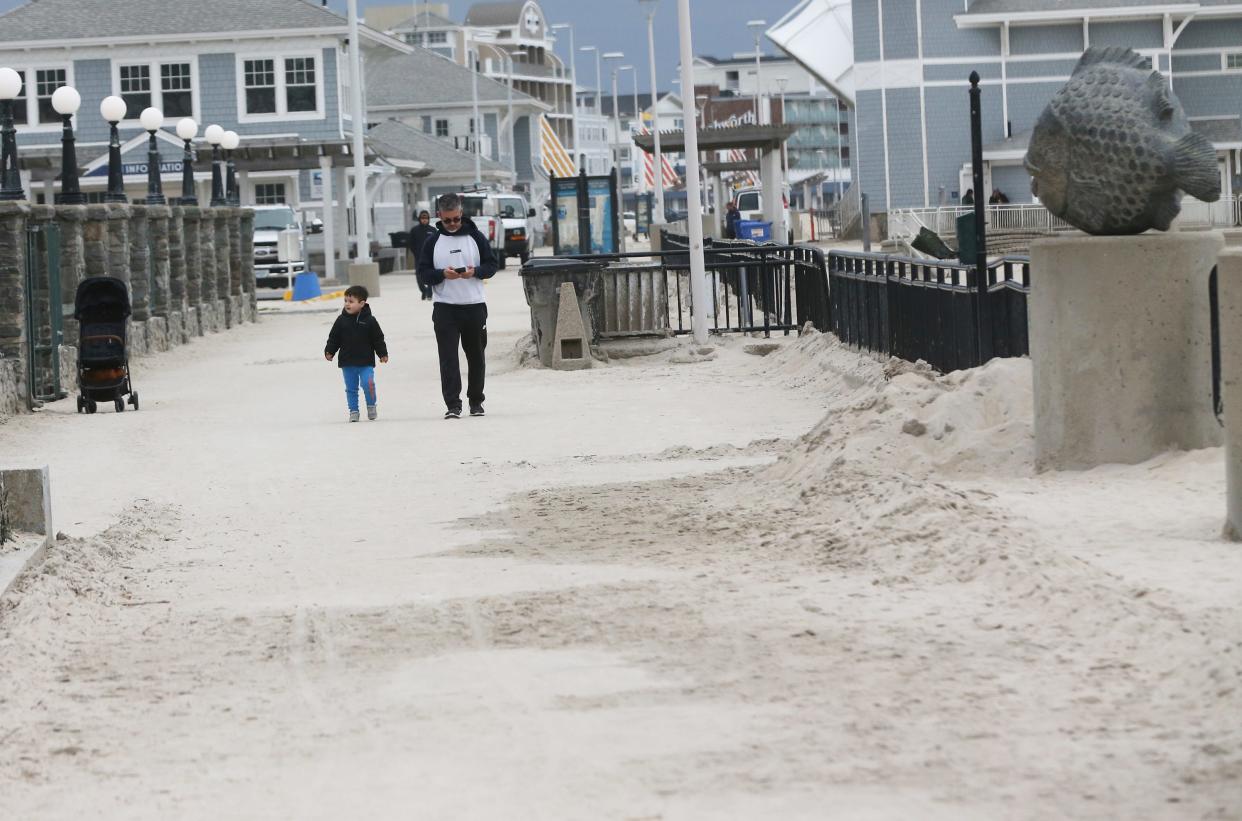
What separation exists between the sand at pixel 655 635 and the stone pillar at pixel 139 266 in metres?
13.5

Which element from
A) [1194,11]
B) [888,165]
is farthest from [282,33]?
[1194,11]

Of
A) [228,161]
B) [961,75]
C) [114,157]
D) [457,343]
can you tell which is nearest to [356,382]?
[457,343]

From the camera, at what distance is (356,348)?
16.6 meters

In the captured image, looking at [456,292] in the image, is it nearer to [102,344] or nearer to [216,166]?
[102,344]

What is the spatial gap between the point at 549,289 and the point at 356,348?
5.10m

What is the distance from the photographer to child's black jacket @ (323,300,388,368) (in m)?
16.6

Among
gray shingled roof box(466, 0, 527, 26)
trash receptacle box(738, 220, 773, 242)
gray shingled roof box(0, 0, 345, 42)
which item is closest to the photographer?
trash receptacle box(738, 220, 773, 242)

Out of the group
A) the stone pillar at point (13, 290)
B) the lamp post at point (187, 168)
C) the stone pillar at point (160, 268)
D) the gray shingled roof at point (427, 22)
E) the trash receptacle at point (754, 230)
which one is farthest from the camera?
the gray shingled roof at point (427, 22)

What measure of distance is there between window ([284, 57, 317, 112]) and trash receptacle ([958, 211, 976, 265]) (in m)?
40.2

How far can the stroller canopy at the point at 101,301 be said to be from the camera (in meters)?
18.6

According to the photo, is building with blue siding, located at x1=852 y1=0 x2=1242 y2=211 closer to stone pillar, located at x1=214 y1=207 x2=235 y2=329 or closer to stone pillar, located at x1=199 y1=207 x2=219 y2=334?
stone pillar, located at x1=214 y1=207 x2=235 y2=329

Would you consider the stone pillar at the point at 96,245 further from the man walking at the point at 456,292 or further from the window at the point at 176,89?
the window at the point at 176,89

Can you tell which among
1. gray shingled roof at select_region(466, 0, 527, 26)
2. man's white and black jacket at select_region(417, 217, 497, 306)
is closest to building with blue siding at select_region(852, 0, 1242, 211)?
man's white and black jacket at select_region(417, 217, 497, 306)

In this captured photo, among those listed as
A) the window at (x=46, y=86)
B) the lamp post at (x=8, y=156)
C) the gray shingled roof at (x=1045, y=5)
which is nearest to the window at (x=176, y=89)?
the window at (x=46, y=86)
